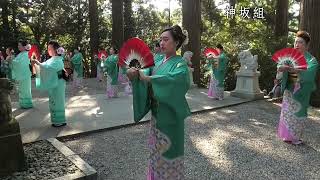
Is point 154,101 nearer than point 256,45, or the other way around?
point 154,101

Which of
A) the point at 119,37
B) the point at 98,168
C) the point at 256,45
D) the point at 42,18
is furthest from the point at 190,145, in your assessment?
the point at 42,18

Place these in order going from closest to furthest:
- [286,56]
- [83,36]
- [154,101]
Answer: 1. [154,101]
2. [286,56]
3. [83,36]

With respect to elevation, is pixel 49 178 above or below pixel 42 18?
below

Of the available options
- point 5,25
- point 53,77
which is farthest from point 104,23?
point 53,77

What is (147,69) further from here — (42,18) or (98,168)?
(42,18)

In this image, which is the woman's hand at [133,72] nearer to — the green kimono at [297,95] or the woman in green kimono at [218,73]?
the green kimono at [297,95]

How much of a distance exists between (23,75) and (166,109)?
715 cm

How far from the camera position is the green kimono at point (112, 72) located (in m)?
11.9

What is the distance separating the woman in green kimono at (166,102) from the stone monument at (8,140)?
6.89 feet

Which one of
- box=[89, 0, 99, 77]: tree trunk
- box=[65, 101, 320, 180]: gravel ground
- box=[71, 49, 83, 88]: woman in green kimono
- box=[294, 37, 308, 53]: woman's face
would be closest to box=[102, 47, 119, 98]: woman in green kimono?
box=[71, 49, 83, 88]: woman in green kimono

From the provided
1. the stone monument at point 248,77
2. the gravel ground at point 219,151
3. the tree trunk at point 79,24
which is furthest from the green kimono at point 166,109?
the tree trunk at point 79,24

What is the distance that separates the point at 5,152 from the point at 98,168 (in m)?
1.31

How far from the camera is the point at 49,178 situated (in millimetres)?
4645

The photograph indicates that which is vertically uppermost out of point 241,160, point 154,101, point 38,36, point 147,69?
point 38,36
